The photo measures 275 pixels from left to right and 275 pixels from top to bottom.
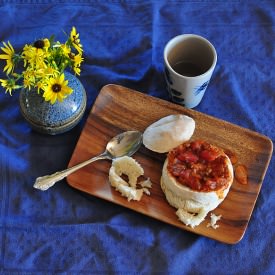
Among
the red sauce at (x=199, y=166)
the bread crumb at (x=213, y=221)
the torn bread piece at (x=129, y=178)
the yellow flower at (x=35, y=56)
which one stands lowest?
the bread crumb at (x=213, y=221)

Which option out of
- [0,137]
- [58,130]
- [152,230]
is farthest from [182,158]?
[0,137]

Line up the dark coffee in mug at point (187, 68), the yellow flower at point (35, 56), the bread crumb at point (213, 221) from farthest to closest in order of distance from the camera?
the dark coffee in mug at point (187, 68) → the bread crumb at point (213, 221) → the yellow flower at point (35, 56)

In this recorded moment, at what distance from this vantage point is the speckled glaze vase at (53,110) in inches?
34.5

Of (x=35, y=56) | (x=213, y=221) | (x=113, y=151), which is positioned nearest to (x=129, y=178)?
(x=113, y=151)

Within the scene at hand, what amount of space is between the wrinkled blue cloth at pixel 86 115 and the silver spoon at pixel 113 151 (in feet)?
0.12

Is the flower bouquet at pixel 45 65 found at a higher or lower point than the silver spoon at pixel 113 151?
higher

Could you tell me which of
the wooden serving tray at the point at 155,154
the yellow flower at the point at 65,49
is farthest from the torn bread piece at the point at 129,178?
the yellow flower at the point at 65,49

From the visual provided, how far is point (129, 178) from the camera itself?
2.88ft

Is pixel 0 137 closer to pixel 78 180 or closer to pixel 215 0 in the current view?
pixel 78 180

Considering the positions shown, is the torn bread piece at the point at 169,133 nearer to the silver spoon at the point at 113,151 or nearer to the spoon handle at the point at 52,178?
the silver spoon at the point at 113,151

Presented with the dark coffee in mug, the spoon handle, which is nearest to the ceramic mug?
the dark coffee in mug

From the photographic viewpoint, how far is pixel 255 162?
35.5 inches

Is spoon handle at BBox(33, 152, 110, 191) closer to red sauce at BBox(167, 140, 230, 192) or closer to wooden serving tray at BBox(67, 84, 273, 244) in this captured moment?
wooden serving tray at BBox(67, 84, 273, 244)

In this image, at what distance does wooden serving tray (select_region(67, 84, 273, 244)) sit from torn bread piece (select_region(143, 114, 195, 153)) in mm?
21
